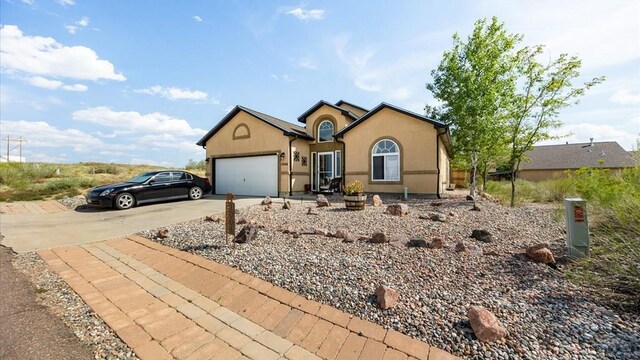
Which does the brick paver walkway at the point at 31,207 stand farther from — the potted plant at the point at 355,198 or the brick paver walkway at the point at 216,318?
the potted plant at the point at 355,198

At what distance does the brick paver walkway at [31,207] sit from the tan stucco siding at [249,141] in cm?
772

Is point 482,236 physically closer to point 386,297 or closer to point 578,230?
point 578,230

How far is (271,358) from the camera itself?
2.38m

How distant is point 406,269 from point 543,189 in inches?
520

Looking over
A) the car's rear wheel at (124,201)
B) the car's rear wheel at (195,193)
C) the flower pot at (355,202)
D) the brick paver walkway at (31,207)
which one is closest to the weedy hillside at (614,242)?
the flower pot at (355,202)

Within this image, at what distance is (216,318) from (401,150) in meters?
11.9

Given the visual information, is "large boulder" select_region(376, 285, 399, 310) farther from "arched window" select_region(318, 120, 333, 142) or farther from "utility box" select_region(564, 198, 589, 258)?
"arched window" select_region(318, 120, 333, 142)

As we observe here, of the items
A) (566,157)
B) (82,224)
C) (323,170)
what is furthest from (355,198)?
(566,157)

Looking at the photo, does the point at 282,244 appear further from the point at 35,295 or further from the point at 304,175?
the point at 304,175

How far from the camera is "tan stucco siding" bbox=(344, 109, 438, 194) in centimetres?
1277

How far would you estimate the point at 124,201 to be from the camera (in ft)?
34.3

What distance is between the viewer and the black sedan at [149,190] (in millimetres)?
10148

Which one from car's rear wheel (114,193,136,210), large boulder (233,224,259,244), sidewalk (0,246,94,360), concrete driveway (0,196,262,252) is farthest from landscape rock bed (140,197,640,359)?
car's rear wheel (114,193,136,210)

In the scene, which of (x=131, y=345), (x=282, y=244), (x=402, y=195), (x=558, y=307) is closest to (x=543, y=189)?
(x=402, y=195)
